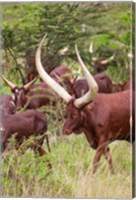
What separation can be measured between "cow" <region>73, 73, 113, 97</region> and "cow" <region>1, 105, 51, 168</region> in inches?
9.7

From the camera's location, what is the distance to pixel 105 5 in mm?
5984

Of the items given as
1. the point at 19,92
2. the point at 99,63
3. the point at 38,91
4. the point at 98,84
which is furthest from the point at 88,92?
the point at 19,92

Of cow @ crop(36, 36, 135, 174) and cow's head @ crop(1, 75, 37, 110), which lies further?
cow's head @ crop(1, 75, 37, 110)

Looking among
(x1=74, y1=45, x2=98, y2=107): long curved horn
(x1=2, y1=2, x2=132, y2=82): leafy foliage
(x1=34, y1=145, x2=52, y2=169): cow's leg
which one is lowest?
(x1=34, y1=145, x2=52, y2=169): cow's leg

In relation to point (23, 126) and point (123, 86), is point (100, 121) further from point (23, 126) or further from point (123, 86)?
point (23, 126)

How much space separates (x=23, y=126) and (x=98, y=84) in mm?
476

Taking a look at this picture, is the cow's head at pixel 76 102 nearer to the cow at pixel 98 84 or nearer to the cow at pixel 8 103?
the cow at pixel 98 84

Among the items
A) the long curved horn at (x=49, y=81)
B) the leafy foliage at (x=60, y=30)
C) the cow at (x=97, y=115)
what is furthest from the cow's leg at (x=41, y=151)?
the leafy foliage at (x=60, y=30)

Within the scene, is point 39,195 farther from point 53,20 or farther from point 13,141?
point 53,20

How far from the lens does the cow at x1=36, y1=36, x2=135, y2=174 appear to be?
5965 mm

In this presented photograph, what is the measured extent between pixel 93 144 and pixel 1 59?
68cm

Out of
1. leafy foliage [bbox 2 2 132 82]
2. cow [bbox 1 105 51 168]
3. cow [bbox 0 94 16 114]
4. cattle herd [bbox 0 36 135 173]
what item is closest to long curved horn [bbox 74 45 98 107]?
cattle herd [bbox 0 36 135 173]

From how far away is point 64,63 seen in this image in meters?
6.08

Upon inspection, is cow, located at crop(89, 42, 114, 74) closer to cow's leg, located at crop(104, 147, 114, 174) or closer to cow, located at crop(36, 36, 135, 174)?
cow, located at crop(36, 36, 135, 174)
